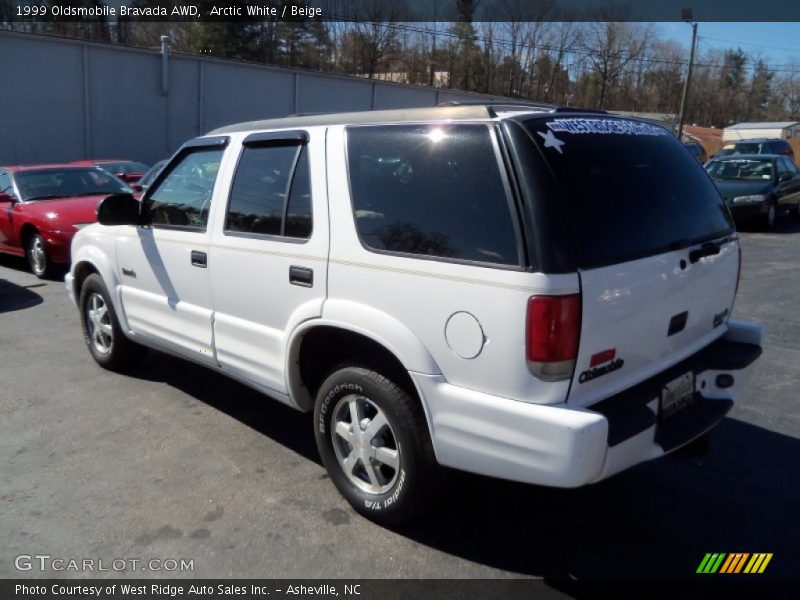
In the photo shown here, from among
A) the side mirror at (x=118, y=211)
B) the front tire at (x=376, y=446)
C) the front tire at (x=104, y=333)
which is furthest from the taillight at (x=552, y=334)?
the front tire at (x=104, y=333)

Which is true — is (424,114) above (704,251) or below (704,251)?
above

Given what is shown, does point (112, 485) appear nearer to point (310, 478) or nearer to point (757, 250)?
point (310, 478)

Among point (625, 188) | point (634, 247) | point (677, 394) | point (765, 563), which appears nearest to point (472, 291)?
point (634, 247)

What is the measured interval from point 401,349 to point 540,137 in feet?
3.50

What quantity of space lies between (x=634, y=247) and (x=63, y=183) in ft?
32.3

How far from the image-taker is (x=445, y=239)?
295cm

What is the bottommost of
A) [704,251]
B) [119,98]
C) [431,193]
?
[704,251]

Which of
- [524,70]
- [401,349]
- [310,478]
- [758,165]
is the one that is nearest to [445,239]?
[401,349]

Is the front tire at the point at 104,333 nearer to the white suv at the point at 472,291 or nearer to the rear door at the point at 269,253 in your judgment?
the white suv at the point at 472,291

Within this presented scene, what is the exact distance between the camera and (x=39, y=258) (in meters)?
9.55

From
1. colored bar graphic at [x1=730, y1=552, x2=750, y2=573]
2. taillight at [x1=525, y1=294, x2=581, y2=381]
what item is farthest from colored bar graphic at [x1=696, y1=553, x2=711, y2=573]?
taillight at [x1=525, y1=294, x2=581, y2=381]

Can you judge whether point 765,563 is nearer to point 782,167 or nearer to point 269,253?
point 269,253

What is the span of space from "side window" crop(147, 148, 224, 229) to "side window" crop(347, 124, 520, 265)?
1.30 meters

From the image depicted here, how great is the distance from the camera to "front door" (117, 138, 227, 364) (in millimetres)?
4312
